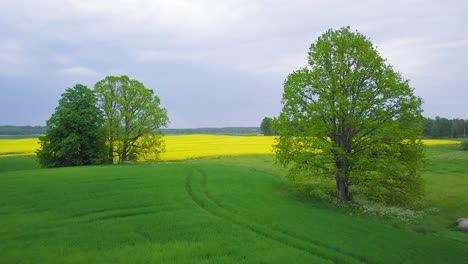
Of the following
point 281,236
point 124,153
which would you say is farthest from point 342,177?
point 124,153

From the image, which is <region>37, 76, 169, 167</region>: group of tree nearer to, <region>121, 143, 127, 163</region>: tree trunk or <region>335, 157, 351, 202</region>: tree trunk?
<region>121, 143, 127, 163</region>: tree trunk

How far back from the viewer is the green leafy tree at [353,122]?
22.6 metres

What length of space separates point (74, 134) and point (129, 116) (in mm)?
8986

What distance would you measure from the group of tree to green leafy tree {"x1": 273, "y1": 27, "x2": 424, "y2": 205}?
3011 cm

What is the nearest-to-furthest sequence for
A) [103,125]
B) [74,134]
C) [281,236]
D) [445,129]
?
[281,236]
[74,134]
[103,125]
[445,129]

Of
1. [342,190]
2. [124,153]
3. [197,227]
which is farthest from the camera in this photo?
[124,153]

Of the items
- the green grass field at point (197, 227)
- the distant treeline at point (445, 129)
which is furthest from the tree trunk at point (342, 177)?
the distant treeline at point (445, 129)

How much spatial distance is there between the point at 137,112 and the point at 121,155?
7.45 meters

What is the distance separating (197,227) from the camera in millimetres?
14562

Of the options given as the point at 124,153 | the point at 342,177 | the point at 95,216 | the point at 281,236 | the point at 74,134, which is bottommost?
the point at 281,236

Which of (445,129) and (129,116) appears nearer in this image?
(129,116)

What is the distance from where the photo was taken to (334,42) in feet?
78.3

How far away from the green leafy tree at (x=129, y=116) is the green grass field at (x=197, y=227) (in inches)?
920

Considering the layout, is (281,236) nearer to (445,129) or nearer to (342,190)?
(342,190)
